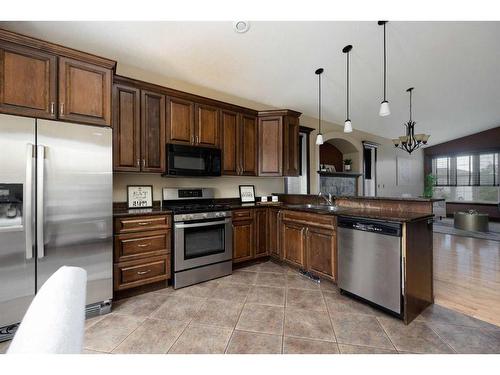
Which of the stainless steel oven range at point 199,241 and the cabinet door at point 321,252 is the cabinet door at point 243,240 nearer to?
the stainless steel oven range at point 199,241

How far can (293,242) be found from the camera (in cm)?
306

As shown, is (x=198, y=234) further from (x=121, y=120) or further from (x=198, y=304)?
(x=121, y=120)

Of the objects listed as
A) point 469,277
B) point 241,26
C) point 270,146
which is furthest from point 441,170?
point 241,26

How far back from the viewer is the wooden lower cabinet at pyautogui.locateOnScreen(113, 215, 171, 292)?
2.28 metres

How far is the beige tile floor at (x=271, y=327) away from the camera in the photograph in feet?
5.37

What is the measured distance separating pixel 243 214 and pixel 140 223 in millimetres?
1363

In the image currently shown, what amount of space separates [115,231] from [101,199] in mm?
375

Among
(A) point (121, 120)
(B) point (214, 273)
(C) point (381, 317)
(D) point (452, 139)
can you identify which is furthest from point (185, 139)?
(D) point (452, 139)

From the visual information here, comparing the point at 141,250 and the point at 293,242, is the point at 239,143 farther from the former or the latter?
the point at 141,250

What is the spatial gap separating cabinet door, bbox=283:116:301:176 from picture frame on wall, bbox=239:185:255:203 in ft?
2.26

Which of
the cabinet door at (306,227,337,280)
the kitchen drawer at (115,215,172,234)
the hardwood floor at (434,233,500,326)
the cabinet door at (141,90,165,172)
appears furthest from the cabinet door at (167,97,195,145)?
the hardwood floor at (434,233,500,326)

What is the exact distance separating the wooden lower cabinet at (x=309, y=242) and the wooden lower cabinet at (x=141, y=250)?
1.56 metres

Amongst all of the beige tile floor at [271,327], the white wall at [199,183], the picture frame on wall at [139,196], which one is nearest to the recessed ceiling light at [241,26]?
the white wall at [199,183]

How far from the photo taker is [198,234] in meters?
2.77
